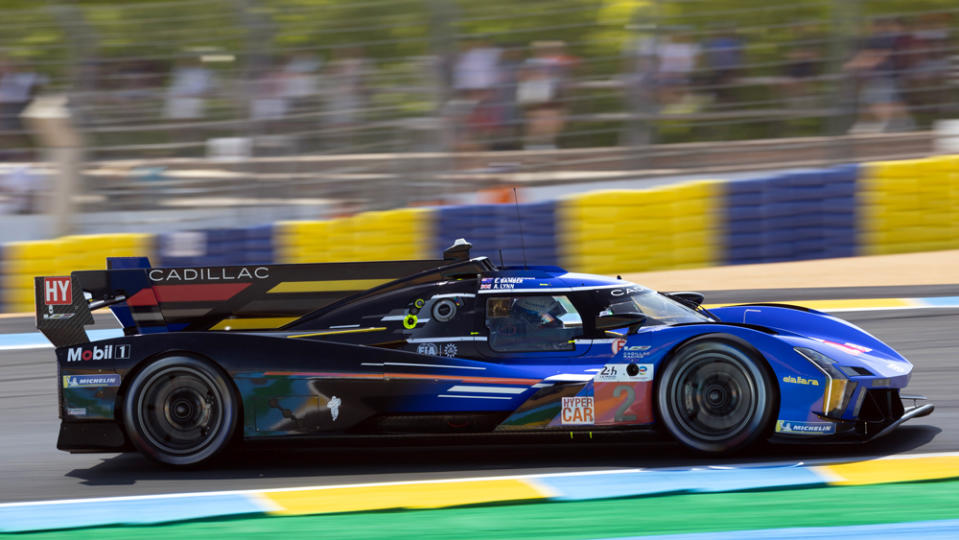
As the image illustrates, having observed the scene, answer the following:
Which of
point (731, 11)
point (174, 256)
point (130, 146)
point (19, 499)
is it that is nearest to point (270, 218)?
point (174, 256)

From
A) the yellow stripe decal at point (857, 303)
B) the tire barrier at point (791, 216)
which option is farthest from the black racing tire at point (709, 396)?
the tire barrier at point (791, 216)

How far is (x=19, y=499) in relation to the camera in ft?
18.0

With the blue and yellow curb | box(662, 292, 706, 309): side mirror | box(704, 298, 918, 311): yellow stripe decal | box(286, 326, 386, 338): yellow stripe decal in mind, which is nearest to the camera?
the blue and yellow curb

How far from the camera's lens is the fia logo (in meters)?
6.05

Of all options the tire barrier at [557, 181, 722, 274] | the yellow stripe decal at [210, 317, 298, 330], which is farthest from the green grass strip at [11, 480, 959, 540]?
the tire barrier at [557, 181, 722, 274]

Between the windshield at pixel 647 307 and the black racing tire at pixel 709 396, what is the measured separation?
37 centimetres

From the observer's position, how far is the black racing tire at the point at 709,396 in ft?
17.4

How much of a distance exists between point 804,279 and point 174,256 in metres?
6.70

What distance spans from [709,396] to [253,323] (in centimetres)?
259

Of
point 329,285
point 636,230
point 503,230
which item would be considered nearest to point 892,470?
point 329,285

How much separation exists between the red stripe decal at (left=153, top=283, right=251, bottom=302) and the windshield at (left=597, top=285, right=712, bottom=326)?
208 centimetres

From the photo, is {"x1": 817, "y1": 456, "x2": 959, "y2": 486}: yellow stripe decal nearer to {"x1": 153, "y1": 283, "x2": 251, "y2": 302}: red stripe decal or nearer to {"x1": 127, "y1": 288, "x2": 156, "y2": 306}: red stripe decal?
{"x1": 153, "y1": 283, "x2": 251, "y2": 302}: red stripe decal

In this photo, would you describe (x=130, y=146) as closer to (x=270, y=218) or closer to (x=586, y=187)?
(x=270, y=218)

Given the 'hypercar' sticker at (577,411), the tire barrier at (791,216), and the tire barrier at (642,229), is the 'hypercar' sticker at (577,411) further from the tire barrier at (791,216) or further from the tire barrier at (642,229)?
the tire barrier at (791,216)
